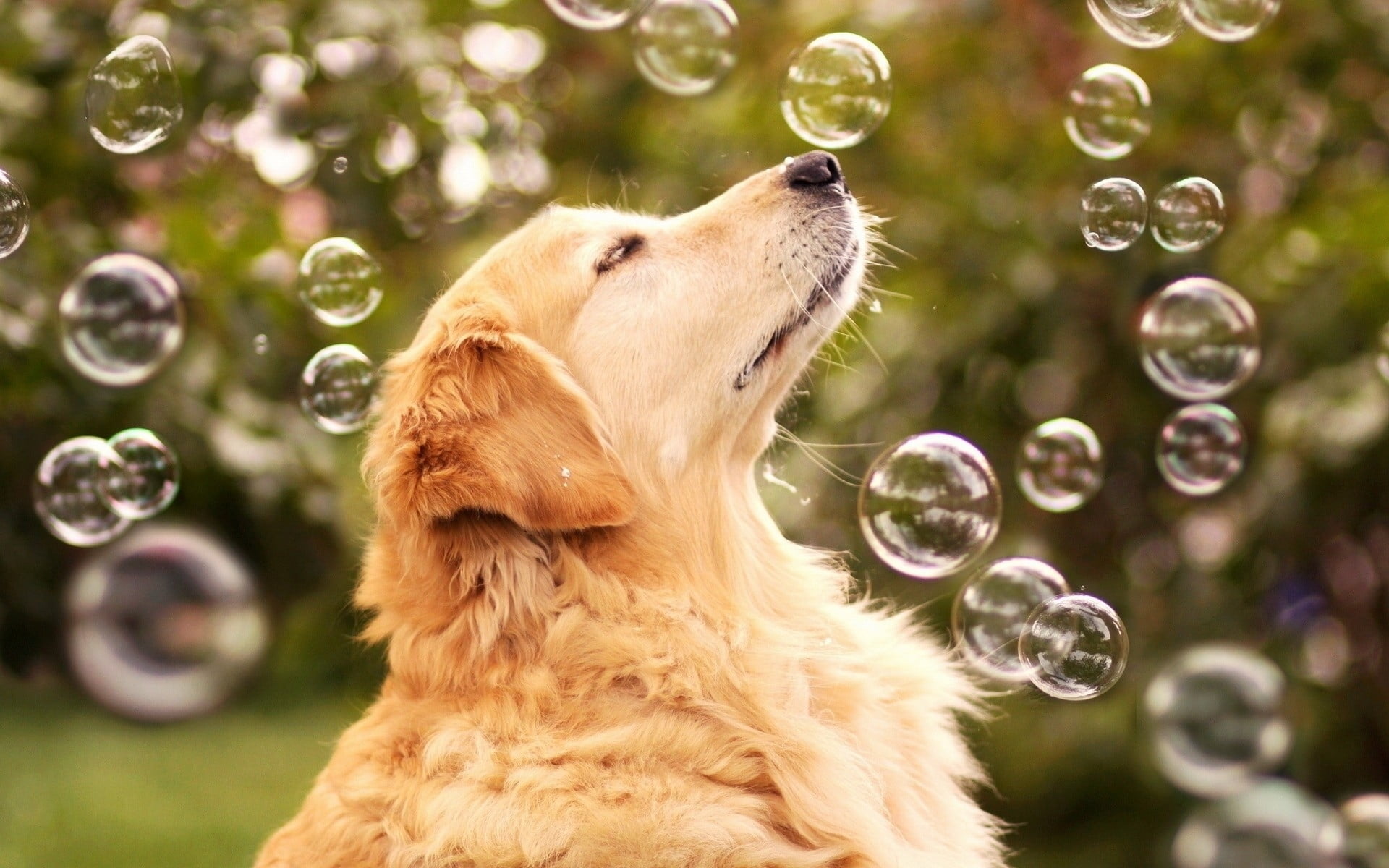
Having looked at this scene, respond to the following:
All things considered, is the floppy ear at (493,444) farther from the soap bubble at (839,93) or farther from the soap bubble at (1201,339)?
the soap bubble at (1201,339)

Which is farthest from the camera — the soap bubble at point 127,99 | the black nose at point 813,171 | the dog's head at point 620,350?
the soap bubble at point 127,99

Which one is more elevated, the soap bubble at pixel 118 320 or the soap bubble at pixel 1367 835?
the soap bubble at pixel 118 320

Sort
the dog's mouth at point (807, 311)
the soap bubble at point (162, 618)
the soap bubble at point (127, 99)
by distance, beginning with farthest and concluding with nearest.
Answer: the soap bubble at point (162, 618) < the soap bubble at point (127, 99) < the dog's mouth at point (807, 311)

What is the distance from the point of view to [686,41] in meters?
3.30

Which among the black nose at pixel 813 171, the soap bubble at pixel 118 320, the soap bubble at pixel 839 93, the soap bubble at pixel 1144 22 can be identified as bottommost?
the soap bubble at pixel 118 320

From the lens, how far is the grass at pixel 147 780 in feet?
15.2

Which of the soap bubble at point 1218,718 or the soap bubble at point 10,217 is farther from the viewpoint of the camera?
the soap bubble at point 1218,718

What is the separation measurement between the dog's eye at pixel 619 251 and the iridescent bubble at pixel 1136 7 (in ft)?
4.31

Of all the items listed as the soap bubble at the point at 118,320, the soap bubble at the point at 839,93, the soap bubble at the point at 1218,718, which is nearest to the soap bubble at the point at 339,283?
the soap bubble at the point at 118,320

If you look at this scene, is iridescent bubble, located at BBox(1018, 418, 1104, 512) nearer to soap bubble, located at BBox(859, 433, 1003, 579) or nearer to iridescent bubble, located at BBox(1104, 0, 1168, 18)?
soap bubble, located at BBox(859, 433, 1003, 579)

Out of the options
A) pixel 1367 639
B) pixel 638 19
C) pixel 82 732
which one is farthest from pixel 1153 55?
pixel 82 732

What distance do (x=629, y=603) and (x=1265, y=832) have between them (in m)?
2.11

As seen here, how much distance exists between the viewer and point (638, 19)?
11.4 ft

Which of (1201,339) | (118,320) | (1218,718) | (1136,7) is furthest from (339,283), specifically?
(1218,718)
